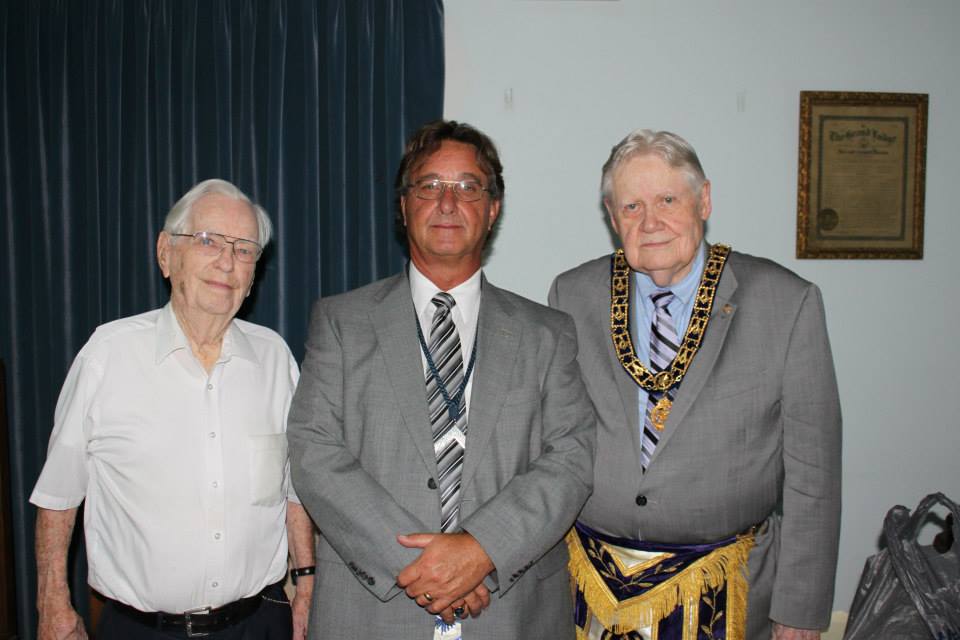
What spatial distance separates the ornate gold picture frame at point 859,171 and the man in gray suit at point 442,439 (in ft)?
5.77

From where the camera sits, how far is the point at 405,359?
5.71ft

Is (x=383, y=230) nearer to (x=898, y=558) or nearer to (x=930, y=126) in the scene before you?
(x=898, y=558)

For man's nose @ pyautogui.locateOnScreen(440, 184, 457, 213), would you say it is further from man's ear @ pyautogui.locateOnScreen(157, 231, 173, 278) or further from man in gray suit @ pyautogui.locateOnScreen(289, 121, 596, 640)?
man's ear @ pyautogui.locateOnScreen(157, 231, 173, 278)

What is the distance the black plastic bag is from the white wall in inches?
32.5

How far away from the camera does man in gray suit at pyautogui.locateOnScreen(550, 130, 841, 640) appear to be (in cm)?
178

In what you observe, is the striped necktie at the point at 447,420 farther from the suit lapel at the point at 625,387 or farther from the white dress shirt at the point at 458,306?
the suit lapel at the point at 625,387

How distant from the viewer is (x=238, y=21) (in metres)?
2.86

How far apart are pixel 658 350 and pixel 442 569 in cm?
82

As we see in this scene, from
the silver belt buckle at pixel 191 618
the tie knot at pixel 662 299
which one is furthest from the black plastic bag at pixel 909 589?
the silver belt buckle at pixel 191 618

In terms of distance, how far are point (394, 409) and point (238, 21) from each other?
202cm

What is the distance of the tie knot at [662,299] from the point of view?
192 centimetres

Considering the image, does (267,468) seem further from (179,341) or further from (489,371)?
(489,371)

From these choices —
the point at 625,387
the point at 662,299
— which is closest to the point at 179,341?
the point at 625,387

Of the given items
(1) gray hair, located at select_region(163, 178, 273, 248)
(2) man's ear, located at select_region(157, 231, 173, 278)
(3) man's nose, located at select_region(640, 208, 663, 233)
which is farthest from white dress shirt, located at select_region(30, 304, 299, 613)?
(3) man's nose, located at select_region(640, 208, 663, 233)
